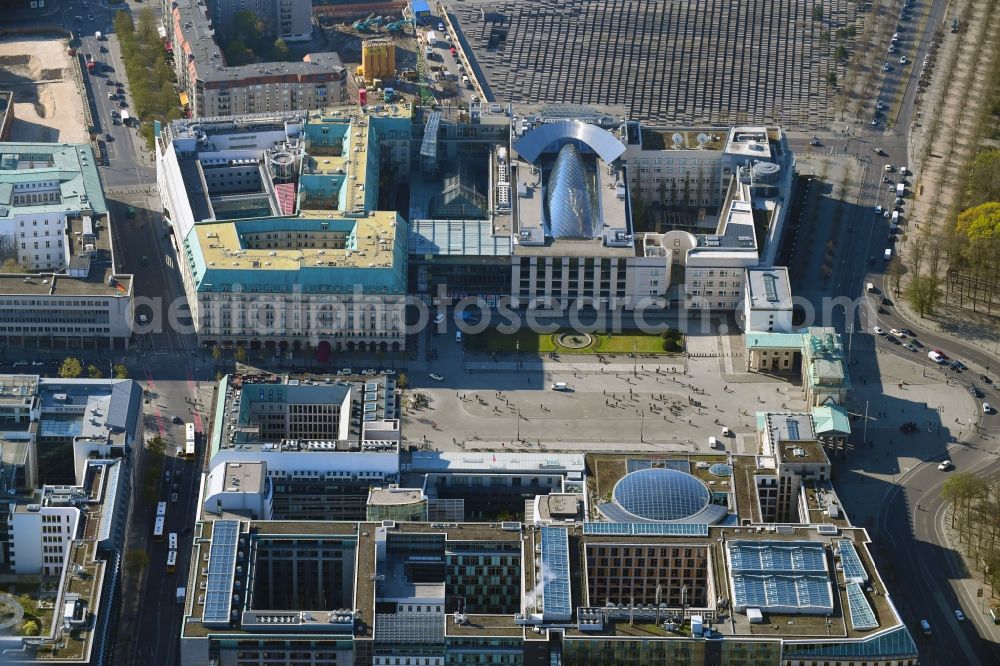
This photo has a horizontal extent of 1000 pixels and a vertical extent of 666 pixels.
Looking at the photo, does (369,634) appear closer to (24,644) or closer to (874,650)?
(24,644)

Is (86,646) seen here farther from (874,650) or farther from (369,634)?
(874,650)

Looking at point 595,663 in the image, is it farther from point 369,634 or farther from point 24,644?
point 24,644

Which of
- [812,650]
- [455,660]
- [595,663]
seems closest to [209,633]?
[455,660]

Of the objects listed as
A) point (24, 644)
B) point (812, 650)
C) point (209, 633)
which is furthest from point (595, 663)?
point (24, 644)

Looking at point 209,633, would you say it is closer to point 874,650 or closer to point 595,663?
point 595,663

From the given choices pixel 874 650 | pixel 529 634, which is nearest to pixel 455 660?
pixel 529 634
